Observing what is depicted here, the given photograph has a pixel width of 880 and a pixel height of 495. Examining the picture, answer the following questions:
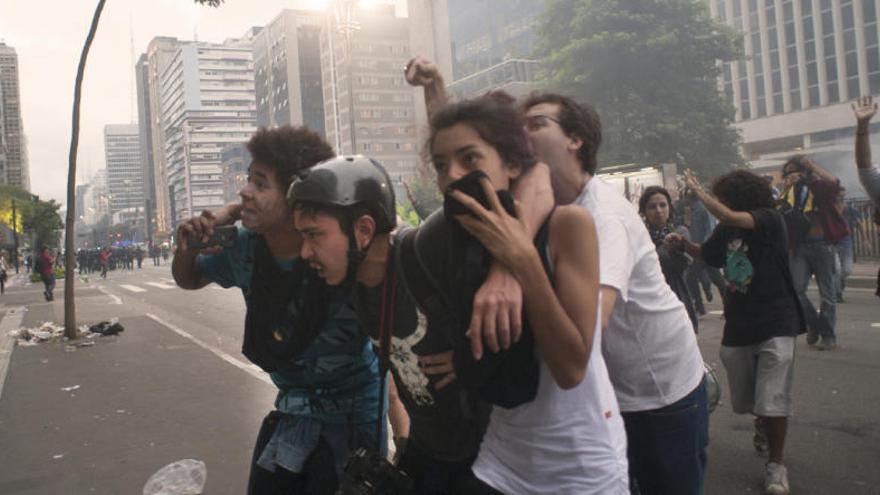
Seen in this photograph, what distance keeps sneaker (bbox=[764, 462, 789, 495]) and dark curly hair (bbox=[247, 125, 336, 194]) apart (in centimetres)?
281

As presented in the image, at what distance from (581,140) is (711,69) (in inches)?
1239

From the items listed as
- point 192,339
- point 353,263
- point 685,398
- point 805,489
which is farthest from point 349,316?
point 192,339

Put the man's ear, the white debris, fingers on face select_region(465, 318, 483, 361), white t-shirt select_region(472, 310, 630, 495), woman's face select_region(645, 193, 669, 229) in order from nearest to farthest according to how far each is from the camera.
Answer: fingers on face select_region(465, 318, 483, 361) < white t-shirt select_region(472, 310, 630, 495) < the man's ear < the white debris < woman's face select_region(645, 193, 669, 229)

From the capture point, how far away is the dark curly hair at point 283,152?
255 cm

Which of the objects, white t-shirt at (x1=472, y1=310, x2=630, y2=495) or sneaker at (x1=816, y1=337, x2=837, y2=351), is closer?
white t-shirt at (x1=472, y1=310, x2=630, y2=495)

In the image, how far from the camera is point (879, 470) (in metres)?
4.12

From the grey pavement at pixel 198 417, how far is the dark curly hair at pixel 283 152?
254cm

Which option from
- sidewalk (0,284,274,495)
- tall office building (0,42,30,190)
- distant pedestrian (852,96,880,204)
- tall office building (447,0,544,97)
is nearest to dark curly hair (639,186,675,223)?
distant pedestrian (852,96,880,204)

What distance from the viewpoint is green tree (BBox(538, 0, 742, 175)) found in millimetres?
29531

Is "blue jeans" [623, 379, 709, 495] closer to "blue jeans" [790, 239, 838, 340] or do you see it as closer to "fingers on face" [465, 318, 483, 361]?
"fingers on face" [465, 318, 483, 361]

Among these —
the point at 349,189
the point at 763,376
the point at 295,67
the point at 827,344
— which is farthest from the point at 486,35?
the point at 349,189

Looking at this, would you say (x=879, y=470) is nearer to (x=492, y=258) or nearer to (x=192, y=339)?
(x=492, y=258)

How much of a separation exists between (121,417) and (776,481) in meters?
5.12

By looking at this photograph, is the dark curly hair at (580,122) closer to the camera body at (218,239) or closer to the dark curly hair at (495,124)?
the dark curly hair at (495,124)
